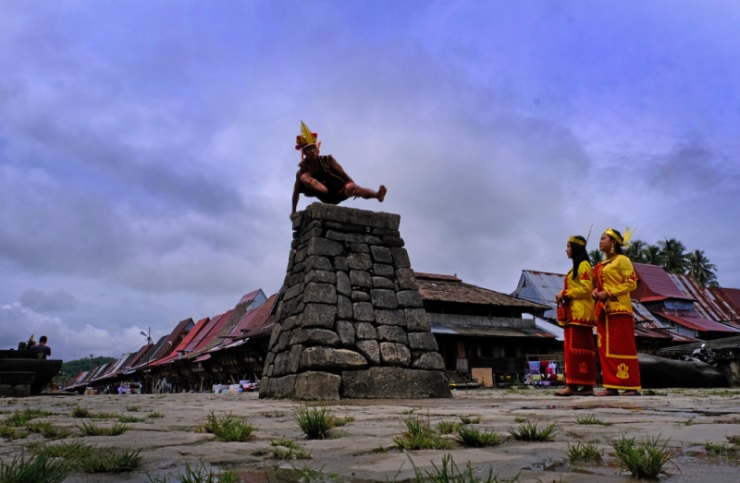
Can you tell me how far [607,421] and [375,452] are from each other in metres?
1.65

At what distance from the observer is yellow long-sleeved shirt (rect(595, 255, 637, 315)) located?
259 inches

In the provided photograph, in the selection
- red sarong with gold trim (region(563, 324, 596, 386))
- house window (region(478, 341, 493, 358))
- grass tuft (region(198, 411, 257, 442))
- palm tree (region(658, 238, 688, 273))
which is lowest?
grass tuft (region(198, 411, 257, 442))

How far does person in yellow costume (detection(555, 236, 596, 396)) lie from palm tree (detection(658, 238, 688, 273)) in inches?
2021

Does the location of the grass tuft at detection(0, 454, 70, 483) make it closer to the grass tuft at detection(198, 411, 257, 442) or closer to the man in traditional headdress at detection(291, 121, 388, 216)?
the grass tuft at detection(198, 411, 257, 442)

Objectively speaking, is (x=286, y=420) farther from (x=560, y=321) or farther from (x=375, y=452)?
(x=560, y=321)

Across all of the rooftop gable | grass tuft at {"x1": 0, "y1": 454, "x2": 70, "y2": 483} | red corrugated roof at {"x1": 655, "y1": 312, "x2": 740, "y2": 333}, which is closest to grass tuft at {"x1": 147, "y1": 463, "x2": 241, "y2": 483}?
grass tuft at {"x1": 0, "y1": 454, "x2": 70, "y2": 483}

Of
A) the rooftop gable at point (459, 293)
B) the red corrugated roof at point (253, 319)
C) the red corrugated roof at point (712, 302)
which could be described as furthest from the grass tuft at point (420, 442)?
the red corrugated roof at point (712, 302)

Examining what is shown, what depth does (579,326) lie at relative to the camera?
6930mm

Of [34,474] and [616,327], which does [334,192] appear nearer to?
[616,327]

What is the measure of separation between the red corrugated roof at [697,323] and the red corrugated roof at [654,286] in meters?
1.16

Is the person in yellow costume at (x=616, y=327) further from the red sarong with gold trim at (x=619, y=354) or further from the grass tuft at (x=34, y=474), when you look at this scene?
the grass tuft at (x=34, y=474)

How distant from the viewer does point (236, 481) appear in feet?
5.24

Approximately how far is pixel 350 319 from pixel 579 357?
3.02 m

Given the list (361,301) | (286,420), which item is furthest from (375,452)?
(361,301)
